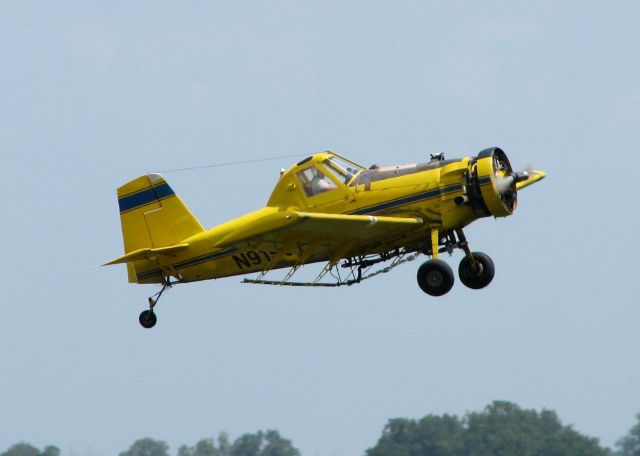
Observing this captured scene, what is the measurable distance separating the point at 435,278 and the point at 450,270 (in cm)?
28

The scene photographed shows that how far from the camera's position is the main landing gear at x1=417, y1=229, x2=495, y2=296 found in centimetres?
2370

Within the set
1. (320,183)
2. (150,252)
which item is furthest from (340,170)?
(150,252)

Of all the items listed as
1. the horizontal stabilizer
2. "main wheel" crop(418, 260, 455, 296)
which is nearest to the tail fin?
the horizontal stabilizer

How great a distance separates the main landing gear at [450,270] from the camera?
23.7 metres

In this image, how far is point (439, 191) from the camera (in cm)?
2353

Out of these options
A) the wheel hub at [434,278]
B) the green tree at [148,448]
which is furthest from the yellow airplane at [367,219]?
the green tree at [148,448]

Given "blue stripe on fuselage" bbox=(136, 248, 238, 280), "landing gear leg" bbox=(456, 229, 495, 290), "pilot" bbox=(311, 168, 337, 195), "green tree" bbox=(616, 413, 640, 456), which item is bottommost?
"blue stripe on fuselage" bbox=(136, 248, 238, 280)

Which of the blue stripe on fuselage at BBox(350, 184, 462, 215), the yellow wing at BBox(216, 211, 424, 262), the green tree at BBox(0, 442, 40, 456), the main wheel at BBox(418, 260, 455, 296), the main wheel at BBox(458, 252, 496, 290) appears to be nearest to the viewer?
the yellow wing at BBox(216, 211, 424, 262)

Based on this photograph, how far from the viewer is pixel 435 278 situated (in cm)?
2373

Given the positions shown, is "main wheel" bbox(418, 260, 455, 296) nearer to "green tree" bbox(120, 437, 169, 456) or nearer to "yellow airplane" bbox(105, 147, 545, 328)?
"yellow airplane" bbox(105, 147, 545, 328)

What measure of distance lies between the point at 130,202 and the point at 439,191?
6749 mm

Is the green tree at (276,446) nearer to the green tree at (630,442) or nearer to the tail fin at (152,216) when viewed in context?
the green tree at (630,442)

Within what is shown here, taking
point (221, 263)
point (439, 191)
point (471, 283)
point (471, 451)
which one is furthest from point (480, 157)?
point (471, 451)

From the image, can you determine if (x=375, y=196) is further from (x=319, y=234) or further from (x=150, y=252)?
(x=150, y=252)
